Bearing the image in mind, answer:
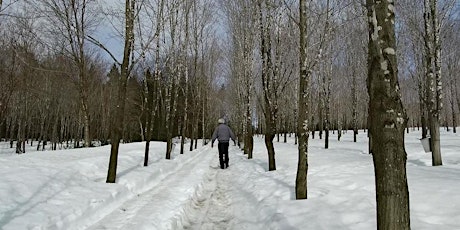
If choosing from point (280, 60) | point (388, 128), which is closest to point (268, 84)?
point (280, 60)

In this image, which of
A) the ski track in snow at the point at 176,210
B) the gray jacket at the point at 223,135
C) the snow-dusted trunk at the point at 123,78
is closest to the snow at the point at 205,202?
the ski track in snow at the point at 176,210

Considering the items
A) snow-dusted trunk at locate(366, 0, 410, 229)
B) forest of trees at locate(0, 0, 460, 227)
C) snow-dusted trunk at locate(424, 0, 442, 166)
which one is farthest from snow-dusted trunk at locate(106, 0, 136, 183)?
snow-dusted trunk at locate(424, 0, 442, 166)

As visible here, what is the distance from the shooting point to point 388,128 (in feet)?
9.68

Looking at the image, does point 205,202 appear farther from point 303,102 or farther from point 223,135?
point 223,135

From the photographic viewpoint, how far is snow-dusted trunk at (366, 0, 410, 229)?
9.65ft

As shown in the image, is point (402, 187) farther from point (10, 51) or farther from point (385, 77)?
point (10, 51)

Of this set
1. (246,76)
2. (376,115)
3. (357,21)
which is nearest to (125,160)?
(246,76)

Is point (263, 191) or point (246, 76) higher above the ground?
point (246, 76)

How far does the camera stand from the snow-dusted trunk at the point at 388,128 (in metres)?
2.94

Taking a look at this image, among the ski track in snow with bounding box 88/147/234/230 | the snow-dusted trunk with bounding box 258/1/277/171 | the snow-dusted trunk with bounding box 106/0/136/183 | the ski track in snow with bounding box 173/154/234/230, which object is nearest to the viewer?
the ski track in snow with bounding box 88/147/234/230

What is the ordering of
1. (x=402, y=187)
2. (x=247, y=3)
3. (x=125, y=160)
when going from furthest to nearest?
1. (x=247, y=3)
2. (x=125, y=160)
3. (x=402, y=187)

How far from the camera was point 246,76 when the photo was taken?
56.3 ft

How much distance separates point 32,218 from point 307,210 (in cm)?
474

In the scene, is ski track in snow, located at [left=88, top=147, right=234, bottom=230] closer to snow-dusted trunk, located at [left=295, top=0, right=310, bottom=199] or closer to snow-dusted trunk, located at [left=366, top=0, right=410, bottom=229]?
snow-dusted trunk, located at [left=295, top=0, right=310, bottom=199]
